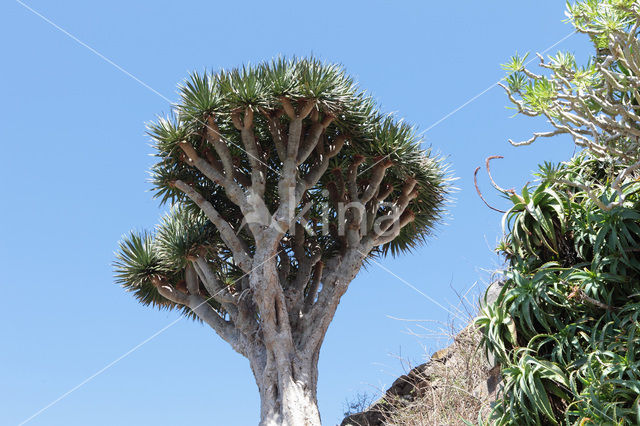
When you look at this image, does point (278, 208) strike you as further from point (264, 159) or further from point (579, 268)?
point (579, 268)

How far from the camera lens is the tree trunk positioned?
788 centimetres

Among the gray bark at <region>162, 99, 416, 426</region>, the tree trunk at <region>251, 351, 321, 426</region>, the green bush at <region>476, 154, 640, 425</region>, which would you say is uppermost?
the gray bark at <region>162, 99, 416, 426</region>

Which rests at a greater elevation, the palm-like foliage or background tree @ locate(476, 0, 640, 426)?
the palm-like foliage

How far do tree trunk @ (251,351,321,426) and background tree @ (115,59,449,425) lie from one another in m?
0.01

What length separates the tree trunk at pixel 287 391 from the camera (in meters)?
7.88

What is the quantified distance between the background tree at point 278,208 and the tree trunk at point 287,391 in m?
0.01

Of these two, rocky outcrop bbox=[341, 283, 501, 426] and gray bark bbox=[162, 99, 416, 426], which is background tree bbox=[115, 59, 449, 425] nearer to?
gray bark bbox=[162, 99, 416, 426]

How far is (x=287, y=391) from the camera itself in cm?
800

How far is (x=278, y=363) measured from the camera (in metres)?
8.20

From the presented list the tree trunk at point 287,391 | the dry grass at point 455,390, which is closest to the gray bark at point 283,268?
the tree trunk at point 287,391

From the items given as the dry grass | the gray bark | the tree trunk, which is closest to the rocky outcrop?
the dry grass

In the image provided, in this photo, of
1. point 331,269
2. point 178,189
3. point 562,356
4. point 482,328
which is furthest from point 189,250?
point 562,356

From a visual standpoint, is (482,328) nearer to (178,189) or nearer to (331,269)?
(331,269)

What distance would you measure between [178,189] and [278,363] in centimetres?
314
